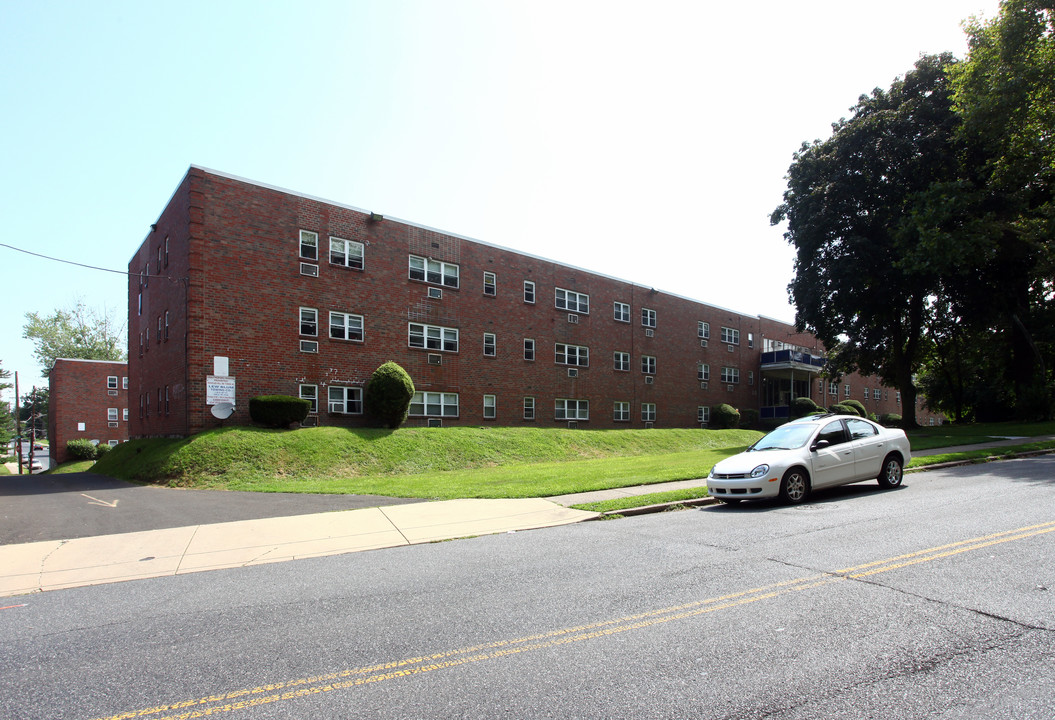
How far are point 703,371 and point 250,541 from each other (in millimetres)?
36450

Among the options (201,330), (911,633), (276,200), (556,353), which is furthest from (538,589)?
(556,353)

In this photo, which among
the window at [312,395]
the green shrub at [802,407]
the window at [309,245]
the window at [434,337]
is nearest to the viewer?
the window at [312,395]

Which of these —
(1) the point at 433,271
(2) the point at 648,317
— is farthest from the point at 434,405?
(2) the point at 648,317

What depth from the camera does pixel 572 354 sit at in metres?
33.4

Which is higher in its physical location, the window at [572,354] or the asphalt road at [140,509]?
the window at [572,354]

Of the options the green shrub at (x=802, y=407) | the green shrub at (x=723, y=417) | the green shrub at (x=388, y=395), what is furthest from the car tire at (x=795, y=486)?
the green shrub at (x=802, y=407)

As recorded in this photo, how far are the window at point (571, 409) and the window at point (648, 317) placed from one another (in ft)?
23.3

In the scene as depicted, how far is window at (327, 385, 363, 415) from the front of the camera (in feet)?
78.0

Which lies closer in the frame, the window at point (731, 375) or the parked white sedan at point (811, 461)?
the parked white sedan at point (811, 461)

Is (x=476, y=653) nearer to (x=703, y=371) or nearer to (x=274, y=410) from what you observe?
(x=274, y=410)

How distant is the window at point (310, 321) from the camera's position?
2334 centimetres

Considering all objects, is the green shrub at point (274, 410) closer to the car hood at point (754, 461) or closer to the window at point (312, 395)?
the window at point (312, 395)

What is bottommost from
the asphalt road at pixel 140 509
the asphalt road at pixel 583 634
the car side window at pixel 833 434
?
the asphalt road at pixel 140 509

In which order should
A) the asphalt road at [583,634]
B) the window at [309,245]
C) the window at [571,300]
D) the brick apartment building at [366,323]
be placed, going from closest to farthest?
1. the asphalt road at [583,634]
2. the brick apartment building at [366,323]
3. the window at [309,245]
4. the window at [571,300]
